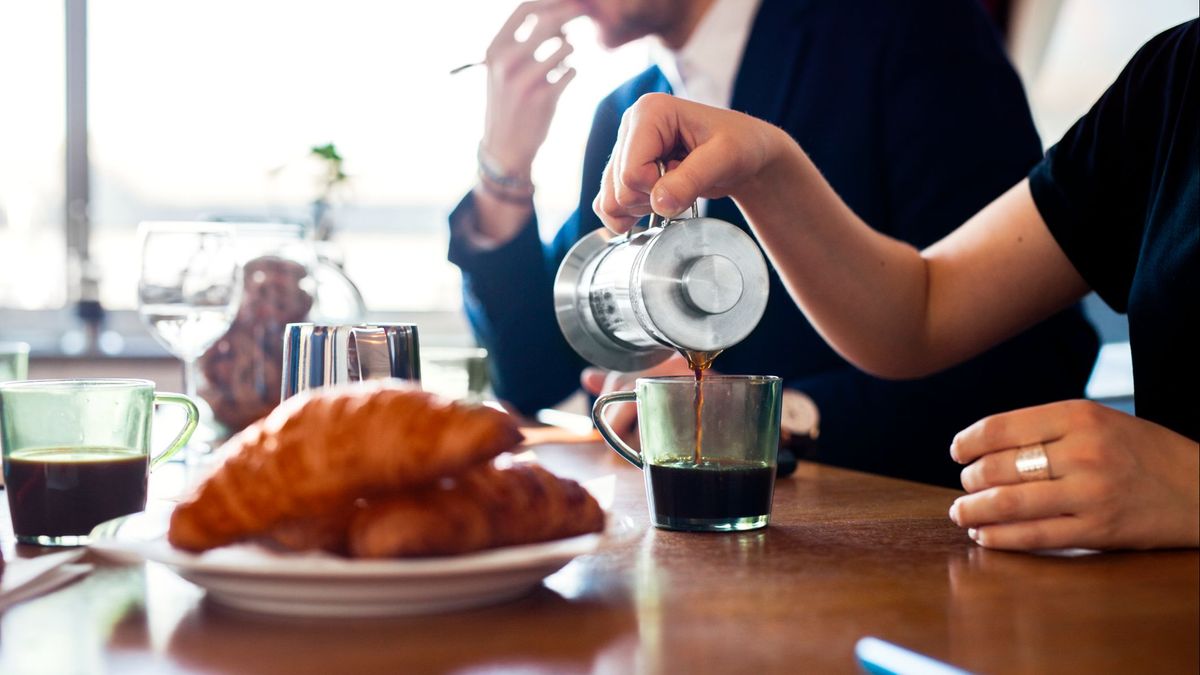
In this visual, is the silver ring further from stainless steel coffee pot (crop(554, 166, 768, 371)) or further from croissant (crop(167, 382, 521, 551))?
croissant (crop(167, 382, 521, 551))

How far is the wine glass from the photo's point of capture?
130 cm

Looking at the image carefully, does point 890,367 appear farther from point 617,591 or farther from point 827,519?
point 617,591

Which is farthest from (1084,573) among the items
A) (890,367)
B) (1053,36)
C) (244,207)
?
(244,207)

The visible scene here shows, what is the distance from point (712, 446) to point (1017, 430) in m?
0.21

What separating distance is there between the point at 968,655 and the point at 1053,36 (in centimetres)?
295

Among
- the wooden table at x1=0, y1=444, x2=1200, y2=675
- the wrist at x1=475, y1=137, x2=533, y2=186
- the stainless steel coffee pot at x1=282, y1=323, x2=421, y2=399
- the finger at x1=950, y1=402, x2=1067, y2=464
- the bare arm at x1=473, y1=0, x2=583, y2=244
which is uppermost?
the bare arm at x1=473, y1=0, x2=583, y2=244

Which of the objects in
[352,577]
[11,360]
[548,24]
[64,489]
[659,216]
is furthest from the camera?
[548,24]

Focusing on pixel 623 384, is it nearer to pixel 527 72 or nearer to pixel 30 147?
pixel 527 72

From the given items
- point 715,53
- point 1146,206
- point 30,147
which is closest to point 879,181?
point 715,53

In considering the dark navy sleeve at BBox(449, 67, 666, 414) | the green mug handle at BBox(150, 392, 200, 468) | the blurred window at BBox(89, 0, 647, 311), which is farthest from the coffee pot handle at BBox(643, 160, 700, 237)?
the blurred window at BBox(89, 0, 647, 311)

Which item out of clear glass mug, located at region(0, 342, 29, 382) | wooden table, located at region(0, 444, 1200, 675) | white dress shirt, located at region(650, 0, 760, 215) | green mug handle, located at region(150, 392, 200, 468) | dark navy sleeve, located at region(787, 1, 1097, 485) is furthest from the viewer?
white dress shirt, located at region(650, 0, 760, 215)

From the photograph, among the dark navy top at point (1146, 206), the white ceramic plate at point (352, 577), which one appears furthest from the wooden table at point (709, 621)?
the dark navy top at point (1146, 206)

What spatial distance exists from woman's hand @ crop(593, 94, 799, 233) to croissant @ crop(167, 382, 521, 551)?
0.93 ft

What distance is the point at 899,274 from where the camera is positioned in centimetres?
129
